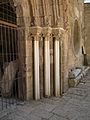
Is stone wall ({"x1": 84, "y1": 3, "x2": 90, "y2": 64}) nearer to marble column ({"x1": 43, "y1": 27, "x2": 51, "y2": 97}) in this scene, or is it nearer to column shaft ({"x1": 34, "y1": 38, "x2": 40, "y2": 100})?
marble column ({"x1": 43, "y1": 27, "x2": 51, "y2": 97})

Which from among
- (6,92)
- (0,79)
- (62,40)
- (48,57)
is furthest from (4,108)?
(62,40)

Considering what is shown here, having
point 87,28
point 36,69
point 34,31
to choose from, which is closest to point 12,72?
point 36,69

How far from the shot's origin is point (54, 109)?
12.1ft

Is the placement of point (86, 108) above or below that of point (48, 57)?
below

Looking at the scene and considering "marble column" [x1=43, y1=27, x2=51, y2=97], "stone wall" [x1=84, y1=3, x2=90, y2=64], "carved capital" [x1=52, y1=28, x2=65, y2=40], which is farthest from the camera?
"stone wall" [x1=84, y1=3, x2=90, y2=64]

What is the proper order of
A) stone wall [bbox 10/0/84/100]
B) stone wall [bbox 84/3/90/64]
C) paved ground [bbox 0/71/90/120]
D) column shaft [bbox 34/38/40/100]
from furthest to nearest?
stone wall [bbox 84/3/90/64] < column shaft [bbox 34/38/40/100] < stone wall [bbox 10/0/84/100] < paved ground [bbox 0/71/90/120]

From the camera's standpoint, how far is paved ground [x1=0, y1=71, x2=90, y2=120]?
3.31 m

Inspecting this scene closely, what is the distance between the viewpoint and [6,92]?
440 cm

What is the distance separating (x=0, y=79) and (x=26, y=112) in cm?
151

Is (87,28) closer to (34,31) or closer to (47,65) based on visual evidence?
(47,65)

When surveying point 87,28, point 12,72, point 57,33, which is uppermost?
point 87,28

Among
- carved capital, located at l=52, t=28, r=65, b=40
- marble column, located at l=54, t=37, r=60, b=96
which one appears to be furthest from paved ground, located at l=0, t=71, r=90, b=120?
carved capital, located at l=52, t=28, r=65, b=40

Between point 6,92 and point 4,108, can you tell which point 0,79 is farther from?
point 4,108

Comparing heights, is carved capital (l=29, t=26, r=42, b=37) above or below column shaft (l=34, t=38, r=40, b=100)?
above
